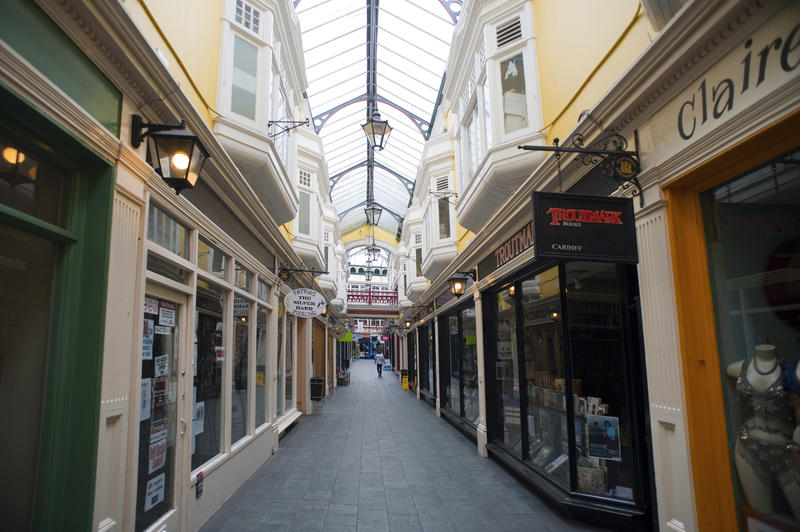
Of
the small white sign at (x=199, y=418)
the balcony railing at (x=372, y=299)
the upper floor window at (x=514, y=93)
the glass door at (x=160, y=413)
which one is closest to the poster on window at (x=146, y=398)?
the glass door at (x=160, y=413)

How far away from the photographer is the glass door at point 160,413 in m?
3.97

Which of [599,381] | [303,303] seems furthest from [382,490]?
[303,303]

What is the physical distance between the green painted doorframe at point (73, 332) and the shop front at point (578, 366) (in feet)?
10.3

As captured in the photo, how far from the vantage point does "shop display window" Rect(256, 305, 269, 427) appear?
8.19 meters

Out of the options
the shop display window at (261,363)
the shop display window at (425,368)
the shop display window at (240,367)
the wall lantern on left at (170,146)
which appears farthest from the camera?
the shop display window at (425,368)

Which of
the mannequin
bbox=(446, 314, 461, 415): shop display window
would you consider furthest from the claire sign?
the mannequin

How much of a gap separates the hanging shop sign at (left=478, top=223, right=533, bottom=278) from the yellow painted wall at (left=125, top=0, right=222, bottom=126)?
14.3 feet

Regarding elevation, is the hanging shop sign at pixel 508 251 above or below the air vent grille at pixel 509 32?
below

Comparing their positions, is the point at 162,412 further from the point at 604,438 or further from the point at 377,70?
the point at 377,70

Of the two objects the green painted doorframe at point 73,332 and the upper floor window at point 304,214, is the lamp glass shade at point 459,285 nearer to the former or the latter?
the upper floor window at point 304,214

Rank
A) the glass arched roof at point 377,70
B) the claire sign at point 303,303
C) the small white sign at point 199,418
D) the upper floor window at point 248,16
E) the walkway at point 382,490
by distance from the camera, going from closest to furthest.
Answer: the walkway at point 382,490 < the small white sign at point 199,418 < the upper floor window at point 248,16 < the claire sign at point 303,303 < the glass arched roof at point 377,70

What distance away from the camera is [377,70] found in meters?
16.0

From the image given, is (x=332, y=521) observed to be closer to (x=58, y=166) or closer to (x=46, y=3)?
(x=58, y=166)

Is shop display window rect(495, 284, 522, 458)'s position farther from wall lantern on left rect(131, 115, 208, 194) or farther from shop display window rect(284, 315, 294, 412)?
shop display window rect(284, 315, 294, 412)
